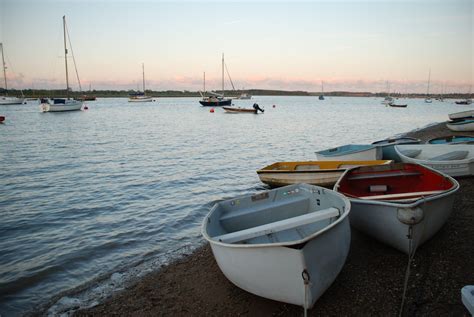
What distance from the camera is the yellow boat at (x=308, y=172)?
9.62 m

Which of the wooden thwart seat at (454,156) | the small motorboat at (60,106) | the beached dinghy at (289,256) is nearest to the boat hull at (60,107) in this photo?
the small motorboat at (60,106)

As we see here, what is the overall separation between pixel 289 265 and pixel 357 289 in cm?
144

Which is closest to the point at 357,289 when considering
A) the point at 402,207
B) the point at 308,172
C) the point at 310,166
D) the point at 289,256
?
the point at 402,207

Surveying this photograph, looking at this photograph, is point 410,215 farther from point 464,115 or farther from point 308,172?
point 464,115

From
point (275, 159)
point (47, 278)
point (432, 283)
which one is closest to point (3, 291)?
point (47, 278)

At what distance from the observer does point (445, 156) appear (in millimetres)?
10000

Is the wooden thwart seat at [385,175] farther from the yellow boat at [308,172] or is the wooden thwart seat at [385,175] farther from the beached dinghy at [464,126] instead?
the beached dinghy at [464,126]

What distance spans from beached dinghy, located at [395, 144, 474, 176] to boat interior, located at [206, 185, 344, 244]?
188 inches

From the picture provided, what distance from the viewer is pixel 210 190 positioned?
465 inches

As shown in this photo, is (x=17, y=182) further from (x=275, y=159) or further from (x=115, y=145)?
(x=275, y=159)

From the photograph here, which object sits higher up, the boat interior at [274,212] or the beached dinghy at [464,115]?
the beached dinghy at [464,115]

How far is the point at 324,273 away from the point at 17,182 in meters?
13.0

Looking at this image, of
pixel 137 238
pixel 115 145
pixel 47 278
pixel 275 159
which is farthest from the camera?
pixel 115 145

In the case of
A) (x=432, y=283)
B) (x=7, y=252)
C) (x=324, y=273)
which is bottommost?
(x=7, y=252)
